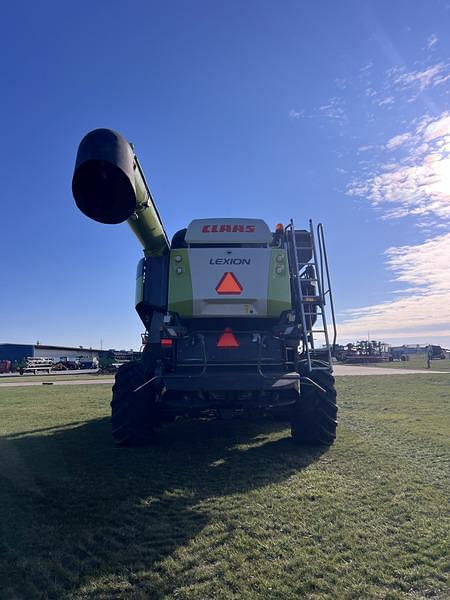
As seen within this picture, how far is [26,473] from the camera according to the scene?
18.5 feet

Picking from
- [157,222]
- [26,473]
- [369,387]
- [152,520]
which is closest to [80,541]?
[152,520]

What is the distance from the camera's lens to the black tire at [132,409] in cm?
650

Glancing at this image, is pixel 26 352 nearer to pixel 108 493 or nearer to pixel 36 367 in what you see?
pixel 36 367

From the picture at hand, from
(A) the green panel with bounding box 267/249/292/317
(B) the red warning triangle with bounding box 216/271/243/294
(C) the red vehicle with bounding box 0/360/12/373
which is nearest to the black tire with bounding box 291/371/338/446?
(A) the green panel with bounding box 267/249/292/317

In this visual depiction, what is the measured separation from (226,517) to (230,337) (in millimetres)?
2719

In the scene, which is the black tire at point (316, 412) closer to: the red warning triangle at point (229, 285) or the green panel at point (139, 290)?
the red warning triangle at point (229, 285)

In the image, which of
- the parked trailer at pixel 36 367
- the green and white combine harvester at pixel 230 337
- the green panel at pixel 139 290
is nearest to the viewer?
the green and white combine harvester at pixel 230 337

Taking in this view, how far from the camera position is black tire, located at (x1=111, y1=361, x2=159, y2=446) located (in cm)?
650

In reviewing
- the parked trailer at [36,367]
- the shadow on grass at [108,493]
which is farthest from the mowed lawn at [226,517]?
the parked trailer at [36,367]

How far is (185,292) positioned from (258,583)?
4.02 meters

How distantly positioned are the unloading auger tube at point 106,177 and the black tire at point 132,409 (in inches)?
98.7

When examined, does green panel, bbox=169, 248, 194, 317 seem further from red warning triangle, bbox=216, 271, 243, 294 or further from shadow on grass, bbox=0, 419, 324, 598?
shadow on grass, bbox=0, 419, 324, 598

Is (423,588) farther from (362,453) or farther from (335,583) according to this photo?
(362,453)

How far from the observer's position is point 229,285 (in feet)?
21.0
